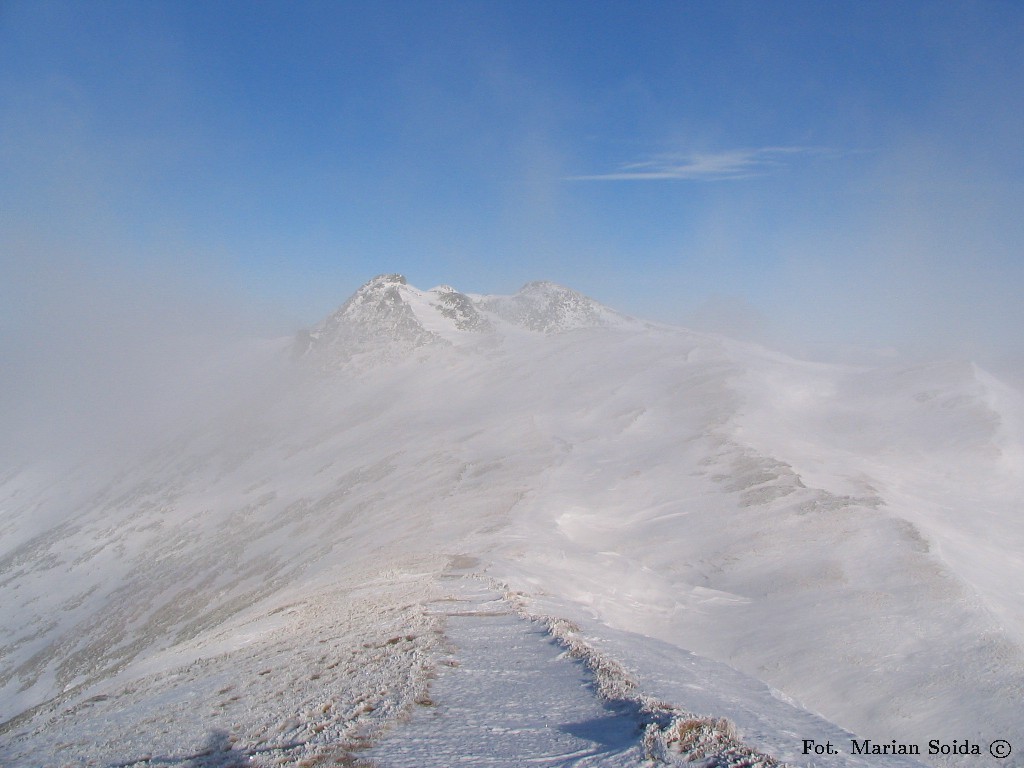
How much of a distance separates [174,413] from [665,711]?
155527mm

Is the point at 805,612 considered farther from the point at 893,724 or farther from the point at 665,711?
the point at 665,711

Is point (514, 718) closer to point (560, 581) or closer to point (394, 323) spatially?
point (560, 581)

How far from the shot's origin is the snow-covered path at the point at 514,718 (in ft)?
31.4

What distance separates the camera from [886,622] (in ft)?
73.3

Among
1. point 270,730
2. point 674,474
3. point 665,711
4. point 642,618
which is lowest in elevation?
point 270,730

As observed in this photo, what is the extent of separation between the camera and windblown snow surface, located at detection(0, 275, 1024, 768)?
39.2 feet

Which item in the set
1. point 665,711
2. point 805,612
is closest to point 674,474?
point 805,612

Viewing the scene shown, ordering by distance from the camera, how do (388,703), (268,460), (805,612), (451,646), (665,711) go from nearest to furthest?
(665,711) < (388,703) < (451,646) < (805,612) < (268,460)

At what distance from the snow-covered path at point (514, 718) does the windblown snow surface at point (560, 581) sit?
87 mm

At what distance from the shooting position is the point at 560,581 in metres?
27.6

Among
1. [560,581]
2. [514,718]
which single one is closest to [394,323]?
[560,581]

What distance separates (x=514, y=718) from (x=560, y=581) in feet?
55.0

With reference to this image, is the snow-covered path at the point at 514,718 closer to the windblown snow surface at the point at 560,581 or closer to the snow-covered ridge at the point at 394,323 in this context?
the windblown snow surface at the point at 560,581

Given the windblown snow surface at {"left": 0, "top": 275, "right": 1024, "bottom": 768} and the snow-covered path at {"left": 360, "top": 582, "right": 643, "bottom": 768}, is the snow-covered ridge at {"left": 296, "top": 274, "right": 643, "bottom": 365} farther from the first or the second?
the snow-covered path at {"left": 360, "top": 582, "right": 643, "bottom": 768}
